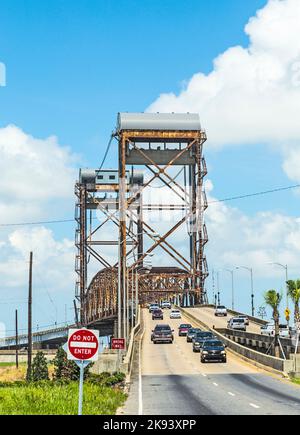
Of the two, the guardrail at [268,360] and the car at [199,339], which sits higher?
the car at [199,339]

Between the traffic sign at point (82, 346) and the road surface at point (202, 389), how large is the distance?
8411 mm

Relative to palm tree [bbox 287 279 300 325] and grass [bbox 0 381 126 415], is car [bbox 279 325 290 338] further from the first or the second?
grass [bbox 0 381 126 415]

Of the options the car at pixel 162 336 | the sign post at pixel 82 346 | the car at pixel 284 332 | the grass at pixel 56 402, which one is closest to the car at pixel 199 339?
the car at pixel 162 336

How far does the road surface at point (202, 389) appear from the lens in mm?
28906

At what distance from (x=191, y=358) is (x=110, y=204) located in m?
92.1

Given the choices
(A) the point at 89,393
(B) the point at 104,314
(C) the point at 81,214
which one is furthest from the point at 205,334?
(B) the point at 104,314

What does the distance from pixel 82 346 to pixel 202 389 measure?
2104 cm

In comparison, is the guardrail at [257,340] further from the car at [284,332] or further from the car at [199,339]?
the car at [199,339]

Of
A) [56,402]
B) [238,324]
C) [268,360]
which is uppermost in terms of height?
[238,324]

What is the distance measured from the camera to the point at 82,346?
63.4 ft

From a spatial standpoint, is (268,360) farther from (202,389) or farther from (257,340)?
(257,340)

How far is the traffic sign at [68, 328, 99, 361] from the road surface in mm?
8411

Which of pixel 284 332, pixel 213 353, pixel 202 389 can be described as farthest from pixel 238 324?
pixel 202 389
